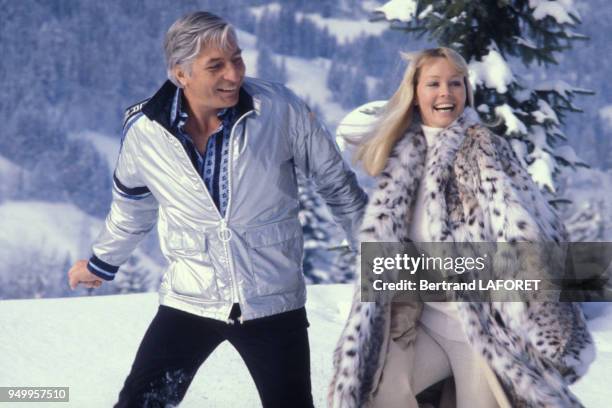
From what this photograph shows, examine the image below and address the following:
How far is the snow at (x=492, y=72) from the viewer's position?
11055 millimetres

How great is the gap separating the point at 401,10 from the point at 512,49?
1.70 metres

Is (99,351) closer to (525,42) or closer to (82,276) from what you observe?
(82,276)

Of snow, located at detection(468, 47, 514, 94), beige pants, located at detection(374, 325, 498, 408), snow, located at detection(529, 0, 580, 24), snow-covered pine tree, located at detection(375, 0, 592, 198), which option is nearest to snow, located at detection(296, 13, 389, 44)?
snow-covered pine tree, located at detection(375, 0, 592, 198)

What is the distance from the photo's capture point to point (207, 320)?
147 inches

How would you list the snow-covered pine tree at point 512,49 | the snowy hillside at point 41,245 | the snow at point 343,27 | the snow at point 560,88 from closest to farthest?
the snow-covered pine tree at point 512,49
the snow at point 560,88
the snowy hillside at point 41,245
the snow at point 343,27

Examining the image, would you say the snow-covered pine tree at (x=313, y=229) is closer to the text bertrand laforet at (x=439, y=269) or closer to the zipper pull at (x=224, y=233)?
the text bertrand laforet at (x=439, y=269)

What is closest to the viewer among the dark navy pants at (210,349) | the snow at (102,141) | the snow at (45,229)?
the dark navy pants at (210,349)

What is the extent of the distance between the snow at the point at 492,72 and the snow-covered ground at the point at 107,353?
3300 millimetres

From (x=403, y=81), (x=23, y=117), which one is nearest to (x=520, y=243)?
(x=403, y=81)

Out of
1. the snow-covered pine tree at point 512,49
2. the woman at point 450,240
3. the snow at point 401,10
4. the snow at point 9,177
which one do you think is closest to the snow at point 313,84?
the snow at point 9,177

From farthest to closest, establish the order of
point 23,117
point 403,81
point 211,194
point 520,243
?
point 23,117 < point 403,81 < point 211,194 < point 520,243

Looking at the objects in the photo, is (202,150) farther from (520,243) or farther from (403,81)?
(520,243)

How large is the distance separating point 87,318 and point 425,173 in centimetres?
642

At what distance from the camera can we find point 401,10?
11508 mm
